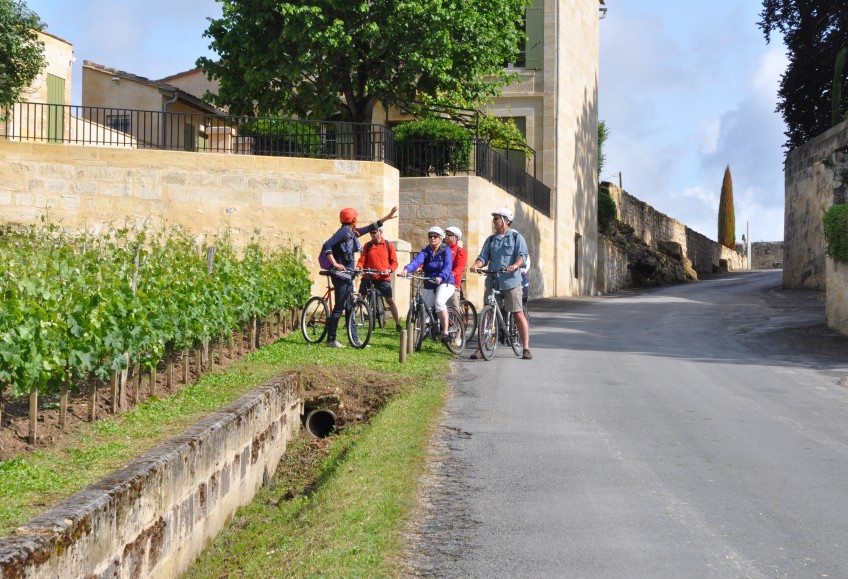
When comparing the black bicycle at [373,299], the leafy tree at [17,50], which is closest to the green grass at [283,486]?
the black bicycle at [373,299]

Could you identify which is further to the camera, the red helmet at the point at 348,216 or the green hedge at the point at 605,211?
the green hedge at the point at 605,211

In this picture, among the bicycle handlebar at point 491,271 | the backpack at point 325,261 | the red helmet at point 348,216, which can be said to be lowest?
the bicycle handlebar at point 491,271

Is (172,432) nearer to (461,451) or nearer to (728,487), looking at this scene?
(461,451)

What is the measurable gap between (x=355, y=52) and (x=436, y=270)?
11.9 m

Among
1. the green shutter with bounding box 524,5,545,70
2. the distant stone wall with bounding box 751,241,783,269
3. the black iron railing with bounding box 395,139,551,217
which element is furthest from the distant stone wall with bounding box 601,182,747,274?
the black iron railing with bounding box 395,139,551,217

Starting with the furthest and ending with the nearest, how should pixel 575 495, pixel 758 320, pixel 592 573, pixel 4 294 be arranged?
pixel 758 320 < pixel 4 294 < pixel 575 495 < pixel 592 573

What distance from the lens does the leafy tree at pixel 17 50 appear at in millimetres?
26359

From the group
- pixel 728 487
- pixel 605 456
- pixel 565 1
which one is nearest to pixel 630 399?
pixel 605 456

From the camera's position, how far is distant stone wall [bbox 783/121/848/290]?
28703 mm

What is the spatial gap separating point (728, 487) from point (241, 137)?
17.3m

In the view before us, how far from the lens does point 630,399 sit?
11.2m

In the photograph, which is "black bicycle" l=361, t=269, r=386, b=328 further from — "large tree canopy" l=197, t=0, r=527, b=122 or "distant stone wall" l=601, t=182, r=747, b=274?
"distant stone wall" l=601, t=182, r=747, b=274

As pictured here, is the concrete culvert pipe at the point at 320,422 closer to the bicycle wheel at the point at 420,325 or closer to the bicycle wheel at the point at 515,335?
the bicycle wheel at the point at 420,325

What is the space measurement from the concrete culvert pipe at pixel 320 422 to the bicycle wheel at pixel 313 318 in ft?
10.9
